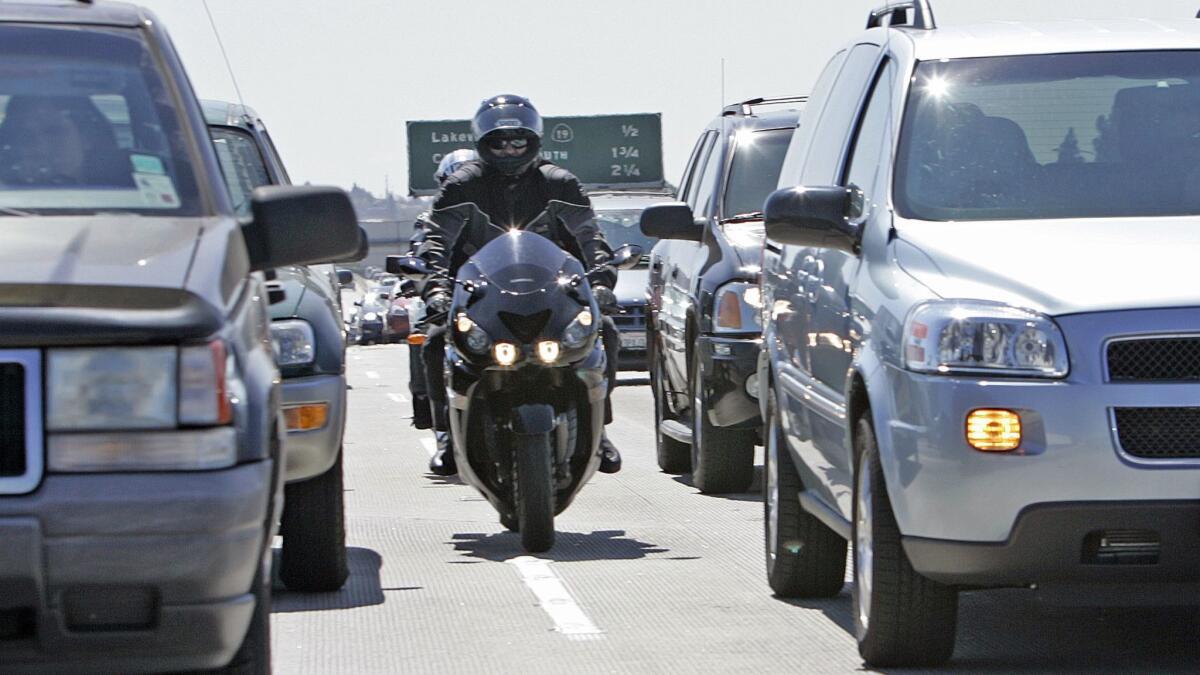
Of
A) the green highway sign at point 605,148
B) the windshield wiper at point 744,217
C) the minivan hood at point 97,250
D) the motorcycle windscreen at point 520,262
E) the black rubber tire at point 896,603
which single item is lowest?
the green highway sign at point 605,148

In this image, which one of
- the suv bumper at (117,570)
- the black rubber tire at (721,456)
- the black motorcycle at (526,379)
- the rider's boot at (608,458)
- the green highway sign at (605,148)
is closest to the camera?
the suv bumper at (117,570)

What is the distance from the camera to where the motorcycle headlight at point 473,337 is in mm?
9711

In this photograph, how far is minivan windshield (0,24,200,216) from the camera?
5465mm

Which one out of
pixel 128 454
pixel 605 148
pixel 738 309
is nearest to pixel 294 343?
pixel 128 454

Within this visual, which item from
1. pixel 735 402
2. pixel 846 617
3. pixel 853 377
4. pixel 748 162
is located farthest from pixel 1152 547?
pixel 748 162

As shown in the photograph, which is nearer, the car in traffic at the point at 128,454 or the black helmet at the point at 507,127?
the car in traffic at the point at 128,454

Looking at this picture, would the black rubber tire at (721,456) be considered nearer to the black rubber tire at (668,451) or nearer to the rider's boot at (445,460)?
the black rubber tire at (668,451)

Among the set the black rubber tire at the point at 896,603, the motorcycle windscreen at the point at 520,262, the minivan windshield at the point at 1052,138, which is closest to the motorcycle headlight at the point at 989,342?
the black rubber tire at the point at 896,603

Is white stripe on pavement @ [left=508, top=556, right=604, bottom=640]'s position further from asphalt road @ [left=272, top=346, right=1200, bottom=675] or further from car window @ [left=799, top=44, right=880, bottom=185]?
car window @ [left=799, top=44, right=880, bottom=185]

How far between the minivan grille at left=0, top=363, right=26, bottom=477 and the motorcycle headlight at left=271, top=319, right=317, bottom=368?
3.75 m

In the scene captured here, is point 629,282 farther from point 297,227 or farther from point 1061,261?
point 297,227

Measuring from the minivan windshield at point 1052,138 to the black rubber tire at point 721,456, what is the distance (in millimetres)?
5181

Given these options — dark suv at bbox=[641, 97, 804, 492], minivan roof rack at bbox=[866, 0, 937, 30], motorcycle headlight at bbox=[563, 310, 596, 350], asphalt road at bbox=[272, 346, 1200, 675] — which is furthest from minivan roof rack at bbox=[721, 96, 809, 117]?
minivan roof rack at bbox=[866, 0, 937, 30]

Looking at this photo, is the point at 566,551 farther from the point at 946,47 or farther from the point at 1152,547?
the point at 1152,547
